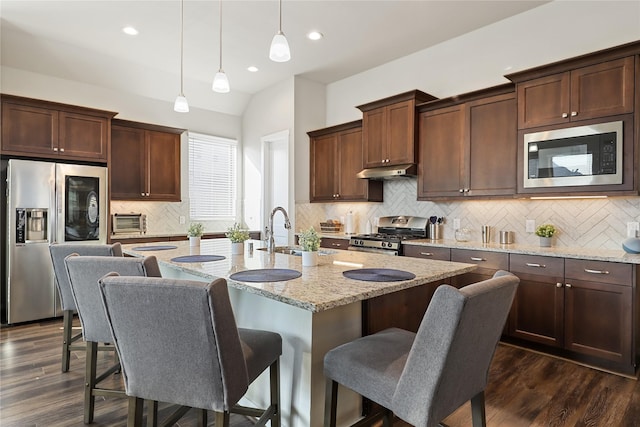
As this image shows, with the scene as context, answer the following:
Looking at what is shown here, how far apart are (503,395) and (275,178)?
173 inches

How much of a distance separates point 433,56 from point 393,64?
593 mm

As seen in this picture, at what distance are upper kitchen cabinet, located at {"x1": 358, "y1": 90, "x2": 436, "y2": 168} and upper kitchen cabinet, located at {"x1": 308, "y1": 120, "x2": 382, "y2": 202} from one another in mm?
282

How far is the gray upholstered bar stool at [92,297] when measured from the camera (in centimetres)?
173

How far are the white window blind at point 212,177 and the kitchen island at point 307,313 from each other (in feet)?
12.6

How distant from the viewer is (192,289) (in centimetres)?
111

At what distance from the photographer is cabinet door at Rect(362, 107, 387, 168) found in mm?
4402

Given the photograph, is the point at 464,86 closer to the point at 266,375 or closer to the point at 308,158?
the point at 308,158

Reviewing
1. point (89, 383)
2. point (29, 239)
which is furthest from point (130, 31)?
point (89, 383)

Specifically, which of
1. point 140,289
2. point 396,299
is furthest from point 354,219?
point 140,289

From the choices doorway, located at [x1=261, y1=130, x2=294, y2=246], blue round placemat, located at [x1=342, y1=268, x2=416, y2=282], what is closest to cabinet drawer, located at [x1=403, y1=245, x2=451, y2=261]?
blue round placemat, located at [x1=342, y1=268, x2=416, y2=282]

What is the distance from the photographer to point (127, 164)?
482cm

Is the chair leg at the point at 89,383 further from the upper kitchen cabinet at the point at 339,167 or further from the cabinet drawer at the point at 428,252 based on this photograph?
the upper kitchen cabinet at the point at 339,167

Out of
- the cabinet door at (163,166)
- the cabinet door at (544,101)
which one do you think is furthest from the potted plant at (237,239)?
the cabinet door at (163,166)

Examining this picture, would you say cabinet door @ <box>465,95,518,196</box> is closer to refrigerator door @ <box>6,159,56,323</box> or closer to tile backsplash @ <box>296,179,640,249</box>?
tile backsplash @ <box>296,179,640,249</box>
